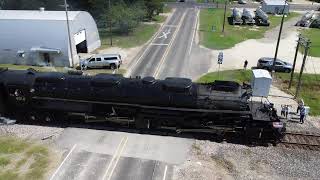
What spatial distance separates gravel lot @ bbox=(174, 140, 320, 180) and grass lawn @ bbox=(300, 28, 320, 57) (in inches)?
1182

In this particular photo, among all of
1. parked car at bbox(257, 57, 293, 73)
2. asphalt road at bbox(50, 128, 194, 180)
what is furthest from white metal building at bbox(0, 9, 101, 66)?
parked car at bbox(257, 57, 293, 73)

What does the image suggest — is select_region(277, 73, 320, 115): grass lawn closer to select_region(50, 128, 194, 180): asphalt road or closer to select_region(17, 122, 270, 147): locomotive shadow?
select_region(17, 122, 270, 147): locomotive shadow

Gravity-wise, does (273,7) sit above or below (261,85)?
above

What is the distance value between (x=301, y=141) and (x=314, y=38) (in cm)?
4053

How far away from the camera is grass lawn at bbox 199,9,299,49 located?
53156 mm

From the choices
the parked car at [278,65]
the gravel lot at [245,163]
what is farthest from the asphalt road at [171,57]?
the gravel lot at [245,163]

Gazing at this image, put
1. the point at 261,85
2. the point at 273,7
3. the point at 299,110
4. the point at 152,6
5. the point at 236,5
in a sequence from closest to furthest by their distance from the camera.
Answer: the point at 299,110, the point at 261,85, the point at 152,6, the point at 273,7, the point at 236,5

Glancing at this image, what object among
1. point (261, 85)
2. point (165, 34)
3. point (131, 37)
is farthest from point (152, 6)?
point (261, 85)

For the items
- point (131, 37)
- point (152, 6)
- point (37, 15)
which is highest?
point (37, 15)

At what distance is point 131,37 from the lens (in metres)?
56.5

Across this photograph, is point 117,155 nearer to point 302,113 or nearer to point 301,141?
point 301,141

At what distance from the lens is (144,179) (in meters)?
18.8

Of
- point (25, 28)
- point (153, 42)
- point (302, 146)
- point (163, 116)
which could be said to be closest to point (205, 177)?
point (163, 116)

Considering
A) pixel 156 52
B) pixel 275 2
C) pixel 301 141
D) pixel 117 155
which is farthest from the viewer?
pixel 275 2
